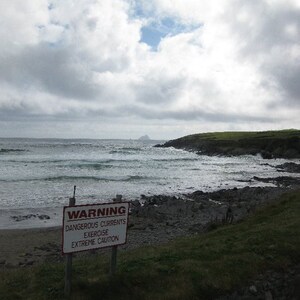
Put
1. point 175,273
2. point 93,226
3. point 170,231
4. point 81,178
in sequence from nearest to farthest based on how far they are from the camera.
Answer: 1. point 93,226
2. point 175,273
3. point 170,231
4. point 81,178

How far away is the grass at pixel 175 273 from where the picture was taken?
676cm

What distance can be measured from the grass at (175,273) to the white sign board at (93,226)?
78 centimetres

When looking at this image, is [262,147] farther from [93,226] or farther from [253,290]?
[93,226]

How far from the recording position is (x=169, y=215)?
2161cm

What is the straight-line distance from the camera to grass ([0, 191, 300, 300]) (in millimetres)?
6762

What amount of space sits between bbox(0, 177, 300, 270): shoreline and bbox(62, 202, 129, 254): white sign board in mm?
6274

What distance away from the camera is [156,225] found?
18.9 m

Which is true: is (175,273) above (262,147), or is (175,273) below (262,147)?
below

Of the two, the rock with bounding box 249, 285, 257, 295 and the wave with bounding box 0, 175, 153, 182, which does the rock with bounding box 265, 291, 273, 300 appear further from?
the wave with bounding box 0, 175, 153, 182

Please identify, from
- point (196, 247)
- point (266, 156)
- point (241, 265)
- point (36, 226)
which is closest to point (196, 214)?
point (36, 226)

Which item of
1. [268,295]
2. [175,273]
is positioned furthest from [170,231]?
[268,295]

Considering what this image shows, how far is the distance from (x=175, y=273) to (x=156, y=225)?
11330mm

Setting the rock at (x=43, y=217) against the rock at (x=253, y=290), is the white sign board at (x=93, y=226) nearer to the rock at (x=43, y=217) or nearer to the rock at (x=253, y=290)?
the rock at (x=253, y=290)

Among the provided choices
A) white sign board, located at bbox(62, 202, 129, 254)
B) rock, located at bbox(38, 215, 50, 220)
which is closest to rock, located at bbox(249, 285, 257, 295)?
white sign board, located at bbox(62, 202, 129, 254)
